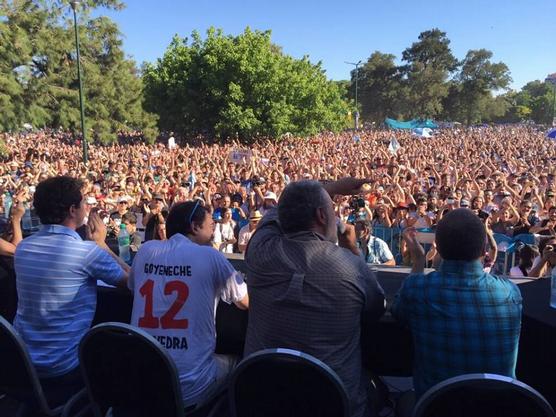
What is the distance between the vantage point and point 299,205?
213cm

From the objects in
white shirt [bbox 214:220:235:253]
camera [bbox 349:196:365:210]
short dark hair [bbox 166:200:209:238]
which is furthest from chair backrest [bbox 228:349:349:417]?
white shirt [bbox 214:220:235:253]

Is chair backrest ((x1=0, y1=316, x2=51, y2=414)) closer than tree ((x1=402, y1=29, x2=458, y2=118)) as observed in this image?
Yes

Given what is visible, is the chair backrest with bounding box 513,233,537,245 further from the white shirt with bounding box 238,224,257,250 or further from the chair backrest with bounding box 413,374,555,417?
the chair backrest with bounding box 413,374,555,417

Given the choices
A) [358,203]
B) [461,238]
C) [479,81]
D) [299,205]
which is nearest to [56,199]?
[299,205]

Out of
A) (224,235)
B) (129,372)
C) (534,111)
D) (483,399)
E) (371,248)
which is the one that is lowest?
(224,235)

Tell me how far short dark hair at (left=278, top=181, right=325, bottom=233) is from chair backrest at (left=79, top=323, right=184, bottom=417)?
28.9 inches

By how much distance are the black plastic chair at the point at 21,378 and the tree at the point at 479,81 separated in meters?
81.2

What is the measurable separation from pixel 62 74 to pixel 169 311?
32533 mm

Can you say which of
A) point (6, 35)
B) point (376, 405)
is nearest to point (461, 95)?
point (6, 35)

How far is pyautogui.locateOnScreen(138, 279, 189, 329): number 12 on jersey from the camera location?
2.23 meters

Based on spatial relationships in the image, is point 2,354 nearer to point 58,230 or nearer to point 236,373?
point 58,230

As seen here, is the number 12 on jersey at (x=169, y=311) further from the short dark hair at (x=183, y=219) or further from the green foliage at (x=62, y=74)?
the green foliage at (x=62, y=74)

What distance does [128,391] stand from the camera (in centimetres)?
206

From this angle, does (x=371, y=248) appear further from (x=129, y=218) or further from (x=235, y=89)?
(x=235, y=89)
